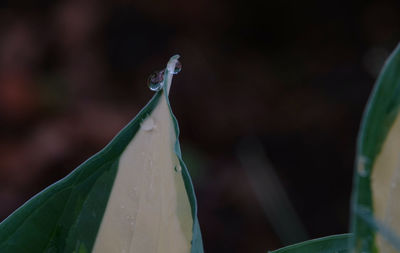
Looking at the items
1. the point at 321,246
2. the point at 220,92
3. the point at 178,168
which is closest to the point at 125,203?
the point at 178,168

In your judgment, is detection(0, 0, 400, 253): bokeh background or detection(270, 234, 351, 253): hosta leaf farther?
detection(0, 0, 400, 253): bokeh background

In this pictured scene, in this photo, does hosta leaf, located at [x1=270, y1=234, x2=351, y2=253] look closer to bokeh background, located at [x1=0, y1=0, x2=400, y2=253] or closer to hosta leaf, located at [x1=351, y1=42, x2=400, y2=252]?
hosta leaf, located at [x1=351, y1=42, x2=400, y2=252]

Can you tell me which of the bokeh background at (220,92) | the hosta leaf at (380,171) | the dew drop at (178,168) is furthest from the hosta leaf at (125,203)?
the bokeh background at (220,92)

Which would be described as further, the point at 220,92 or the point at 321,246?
the point at 220,92

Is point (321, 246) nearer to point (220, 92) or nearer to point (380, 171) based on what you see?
point (380, 171)

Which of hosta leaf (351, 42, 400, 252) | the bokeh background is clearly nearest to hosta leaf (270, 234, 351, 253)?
hosta leaf (351, 42, 400, 252)

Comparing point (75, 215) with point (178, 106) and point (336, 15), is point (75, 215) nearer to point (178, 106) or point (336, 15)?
point (178, 106)
